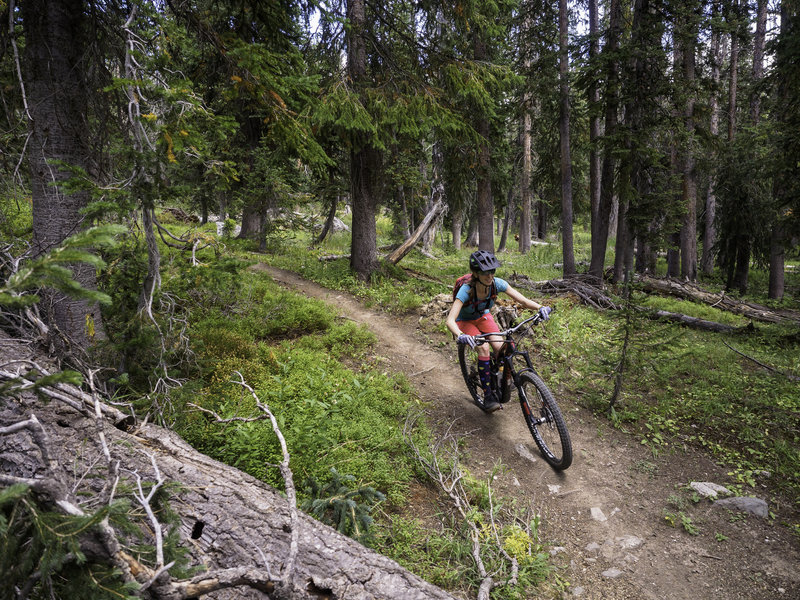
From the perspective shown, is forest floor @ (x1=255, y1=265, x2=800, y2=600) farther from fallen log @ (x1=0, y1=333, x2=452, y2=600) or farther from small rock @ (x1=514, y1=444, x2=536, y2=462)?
fallen log @ (x1=0, y1=333, x2=452, y2=600)

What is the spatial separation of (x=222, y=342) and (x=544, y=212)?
111 feet

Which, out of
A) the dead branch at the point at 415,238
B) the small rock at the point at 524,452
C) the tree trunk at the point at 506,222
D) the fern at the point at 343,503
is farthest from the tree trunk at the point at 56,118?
the tree trunk at the point at 506,222

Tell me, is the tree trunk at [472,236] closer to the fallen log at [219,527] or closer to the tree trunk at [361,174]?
the tree trunk at [361,174]

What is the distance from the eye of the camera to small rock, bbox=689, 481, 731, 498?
4989mm

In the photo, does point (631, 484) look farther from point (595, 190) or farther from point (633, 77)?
point (595, 190)

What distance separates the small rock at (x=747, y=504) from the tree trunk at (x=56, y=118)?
769 centimetres

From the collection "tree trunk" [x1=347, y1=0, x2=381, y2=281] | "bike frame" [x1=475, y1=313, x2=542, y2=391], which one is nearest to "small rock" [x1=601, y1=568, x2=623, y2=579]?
"bike frame" [x1=475, y1=313, x2=542, y2=391]

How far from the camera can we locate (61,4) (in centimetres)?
454

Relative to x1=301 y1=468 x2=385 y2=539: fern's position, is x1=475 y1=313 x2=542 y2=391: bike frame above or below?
above

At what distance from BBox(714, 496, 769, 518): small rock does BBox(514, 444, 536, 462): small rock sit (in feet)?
6.85

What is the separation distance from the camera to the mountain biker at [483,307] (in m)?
5.48

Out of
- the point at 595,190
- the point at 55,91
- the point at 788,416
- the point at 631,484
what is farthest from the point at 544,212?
the point at 55,91

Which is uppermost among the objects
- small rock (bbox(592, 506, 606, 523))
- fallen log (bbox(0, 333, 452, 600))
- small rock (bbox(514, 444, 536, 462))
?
fallen log (bbox(0, 333, 452, 600))

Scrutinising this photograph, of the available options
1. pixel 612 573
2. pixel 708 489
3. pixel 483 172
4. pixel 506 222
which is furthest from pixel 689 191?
pixel 612 573
